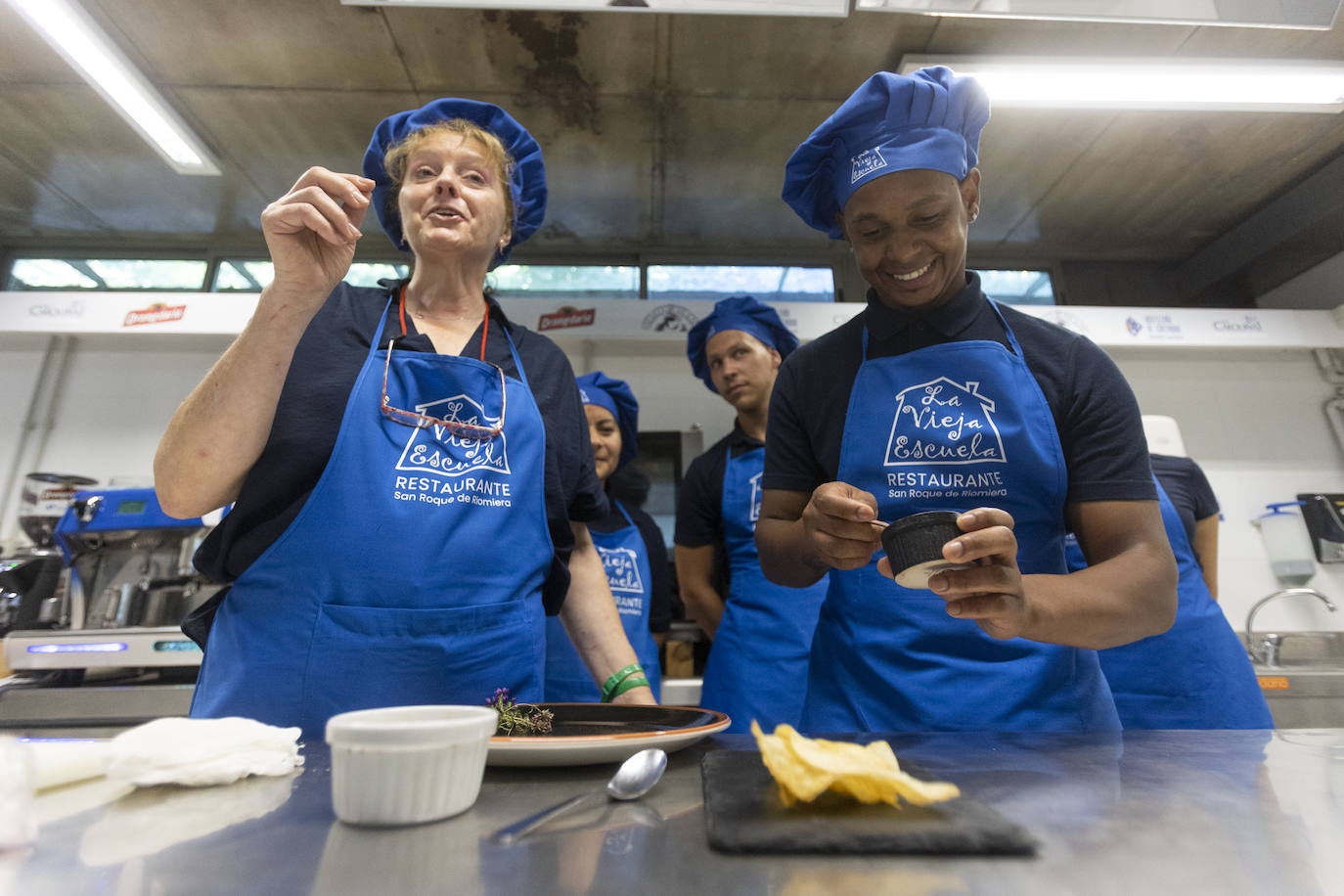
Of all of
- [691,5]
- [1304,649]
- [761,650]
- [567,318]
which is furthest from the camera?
[567,318]

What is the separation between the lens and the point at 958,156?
121cm

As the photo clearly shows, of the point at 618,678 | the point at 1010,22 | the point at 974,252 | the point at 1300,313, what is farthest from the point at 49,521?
the point at 1300,313

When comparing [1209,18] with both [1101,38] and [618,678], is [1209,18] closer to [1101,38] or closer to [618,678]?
[1101,38]

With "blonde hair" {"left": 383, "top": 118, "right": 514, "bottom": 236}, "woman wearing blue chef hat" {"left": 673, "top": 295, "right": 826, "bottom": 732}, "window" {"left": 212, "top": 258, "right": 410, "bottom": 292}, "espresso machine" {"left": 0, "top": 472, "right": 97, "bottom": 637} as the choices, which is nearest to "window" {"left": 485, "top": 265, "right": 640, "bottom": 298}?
"window" {"left": 212, "top": 258, "right": 410, "bottom": 292}

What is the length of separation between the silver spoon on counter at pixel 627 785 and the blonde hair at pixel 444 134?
122 centimetres

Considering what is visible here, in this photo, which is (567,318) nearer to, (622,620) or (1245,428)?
(622,620)

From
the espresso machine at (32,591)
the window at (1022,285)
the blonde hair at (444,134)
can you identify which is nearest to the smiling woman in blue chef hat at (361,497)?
the blonde hair at (444,134)

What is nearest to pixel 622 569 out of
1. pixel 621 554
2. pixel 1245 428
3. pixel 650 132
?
pixel 621 554

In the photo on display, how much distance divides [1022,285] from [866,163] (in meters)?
4.78

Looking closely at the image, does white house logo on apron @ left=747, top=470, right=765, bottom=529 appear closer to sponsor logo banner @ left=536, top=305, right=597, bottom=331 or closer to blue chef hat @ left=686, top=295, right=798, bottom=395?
blue chef hat @ left=686, top=295, right=798, bottom=395

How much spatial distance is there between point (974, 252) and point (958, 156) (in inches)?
175

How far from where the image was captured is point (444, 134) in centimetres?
137

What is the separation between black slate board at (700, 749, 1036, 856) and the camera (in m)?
0.47

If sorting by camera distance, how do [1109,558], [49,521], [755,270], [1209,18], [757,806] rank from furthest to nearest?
[755,270]
[49,521]
[1209,18]
[1109,558]
[757,806]
